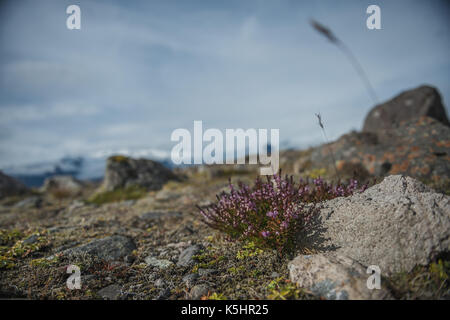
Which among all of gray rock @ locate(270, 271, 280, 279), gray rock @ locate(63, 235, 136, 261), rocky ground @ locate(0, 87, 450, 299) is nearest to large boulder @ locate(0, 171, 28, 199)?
rocky ground @ locate(0, 87, 450, 299)

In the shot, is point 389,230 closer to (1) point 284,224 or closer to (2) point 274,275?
(1) point 284,224

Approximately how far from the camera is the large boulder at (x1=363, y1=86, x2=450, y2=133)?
484 inches

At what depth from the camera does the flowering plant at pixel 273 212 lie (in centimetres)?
326

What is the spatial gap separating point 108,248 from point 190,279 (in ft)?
6.59

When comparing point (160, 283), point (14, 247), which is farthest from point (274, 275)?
point (14, 247)

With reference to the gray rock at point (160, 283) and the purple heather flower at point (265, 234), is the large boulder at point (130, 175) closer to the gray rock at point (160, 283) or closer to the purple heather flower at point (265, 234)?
the gray rock at point (160, 283)

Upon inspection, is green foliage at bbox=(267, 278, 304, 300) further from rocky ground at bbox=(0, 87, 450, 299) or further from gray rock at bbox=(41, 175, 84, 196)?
gray rock at bbox=(41, 175, 84, 196)

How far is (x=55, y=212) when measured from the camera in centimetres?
947

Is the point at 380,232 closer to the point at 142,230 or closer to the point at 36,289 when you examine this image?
the point at 36,289

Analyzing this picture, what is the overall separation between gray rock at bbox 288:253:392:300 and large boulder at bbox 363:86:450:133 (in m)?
11.6

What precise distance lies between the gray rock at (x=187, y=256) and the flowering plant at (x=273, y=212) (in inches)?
20.6

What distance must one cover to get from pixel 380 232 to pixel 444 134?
7.15 m
